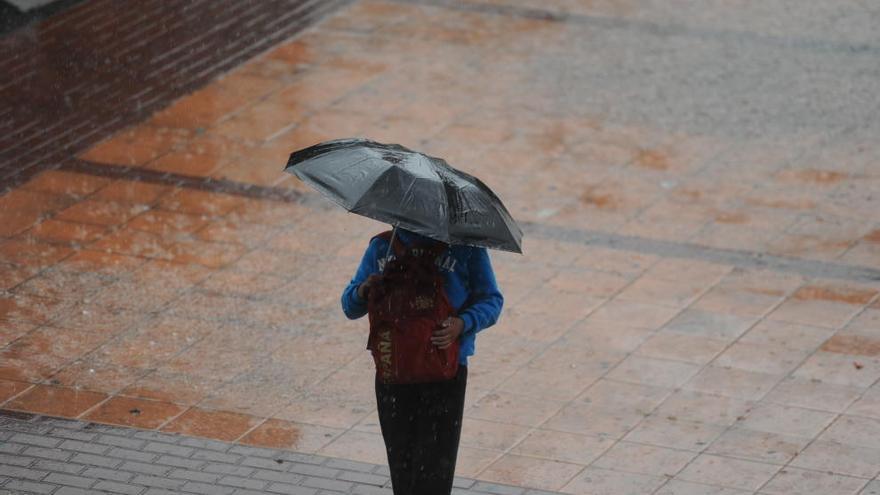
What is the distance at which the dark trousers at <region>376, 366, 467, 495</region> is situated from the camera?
598cm

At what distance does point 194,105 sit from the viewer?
1285 cm

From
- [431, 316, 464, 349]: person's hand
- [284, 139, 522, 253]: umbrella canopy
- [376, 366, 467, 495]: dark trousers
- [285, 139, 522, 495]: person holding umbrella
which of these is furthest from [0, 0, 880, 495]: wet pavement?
[284, 139, 522, 253]: umbrella canopy

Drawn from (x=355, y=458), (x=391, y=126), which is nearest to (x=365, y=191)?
(x=355, y=458)

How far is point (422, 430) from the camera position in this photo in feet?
19.8

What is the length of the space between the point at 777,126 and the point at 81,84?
5.88 m

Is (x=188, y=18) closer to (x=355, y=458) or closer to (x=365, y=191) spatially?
(x=355, y=458)

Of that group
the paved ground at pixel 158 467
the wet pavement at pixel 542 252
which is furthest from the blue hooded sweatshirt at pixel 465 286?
the wet pavement at pixel 542 252

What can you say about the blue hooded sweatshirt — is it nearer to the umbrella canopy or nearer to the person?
the person

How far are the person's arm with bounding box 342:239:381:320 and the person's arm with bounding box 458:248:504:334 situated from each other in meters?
0.37

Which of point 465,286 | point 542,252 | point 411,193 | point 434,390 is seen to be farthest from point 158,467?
point 542,252

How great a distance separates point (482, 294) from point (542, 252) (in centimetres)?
421

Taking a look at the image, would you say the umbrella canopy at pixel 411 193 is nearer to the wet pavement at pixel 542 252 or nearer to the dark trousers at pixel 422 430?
the dark trousers at pixel 422 430

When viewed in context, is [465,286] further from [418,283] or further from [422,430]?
[422,430]

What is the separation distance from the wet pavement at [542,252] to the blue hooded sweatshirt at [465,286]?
1.70 meters
